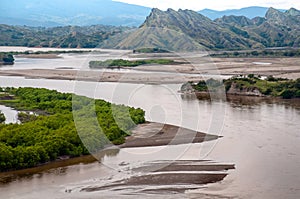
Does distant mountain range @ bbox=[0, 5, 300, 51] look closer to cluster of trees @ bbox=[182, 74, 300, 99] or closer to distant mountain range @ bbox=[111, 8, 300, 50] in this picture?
distant mountain range @ bbox=[111, 8, 300, 50]

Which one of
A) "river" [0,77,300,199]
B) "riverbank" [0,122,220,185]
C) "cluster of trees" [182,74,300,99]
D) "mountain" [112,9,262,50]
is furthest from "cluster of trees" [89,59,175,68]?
"riverbank" [0,122,220,185]

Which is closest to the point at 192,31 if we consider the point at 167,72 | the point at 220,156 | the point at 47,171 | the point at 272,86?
the point at 167,72

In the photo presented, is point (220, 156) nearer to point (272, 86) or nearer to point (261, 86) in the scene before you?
point (272, 86)

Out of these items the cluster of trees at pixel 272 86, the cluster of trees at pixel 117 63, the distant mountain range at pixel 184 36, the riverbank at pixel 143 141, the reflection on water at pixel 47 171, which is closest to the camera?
the reflection on water at pixel 47 171

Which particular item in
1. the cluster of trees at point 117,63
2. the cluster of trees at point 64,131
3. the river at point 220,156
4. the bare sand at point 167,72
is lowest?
the river at point 220,156

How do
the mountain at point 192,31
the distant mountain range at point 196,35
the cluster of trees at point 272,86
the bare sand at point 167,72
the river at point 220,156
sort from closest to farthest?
the river at point 220,156
the cluster of trees at point 272,86
the bare sand at point 167,72
the distant mountain range at point 196,35
the mountain at point 192,31

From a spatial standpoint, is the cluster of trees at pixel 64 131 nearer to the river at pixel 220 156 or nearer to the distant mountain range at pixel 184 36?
the river at pixel 220 156

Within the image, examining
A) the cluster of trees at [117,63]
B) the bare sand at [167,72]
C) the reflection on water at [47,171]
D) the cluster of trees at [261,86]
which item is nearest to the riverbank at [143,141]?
the reflection on water at [47,171]

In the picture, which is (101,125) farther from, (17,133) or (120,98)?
(120,98)
